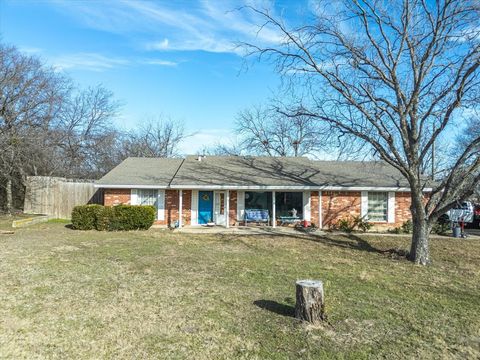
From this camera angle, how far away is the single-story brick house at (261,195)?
17.7 meters

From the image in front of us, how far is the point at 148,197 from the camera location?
18.3 meters

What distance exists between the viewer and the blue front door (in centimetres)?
1853

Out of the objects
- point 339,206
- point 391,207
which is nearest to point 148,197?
point 339,206

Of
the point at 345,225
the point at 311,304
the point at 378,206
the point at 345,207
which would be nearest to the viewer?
the point at 311,304

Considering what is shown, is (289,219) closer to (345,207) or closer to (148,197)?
(345,207)

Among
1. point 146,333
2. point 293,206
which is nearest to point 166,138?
point 293,206

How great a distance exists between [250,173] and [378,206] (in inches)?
264

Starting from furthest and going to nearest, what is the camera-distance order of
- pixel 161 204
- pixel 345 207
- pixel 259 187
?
pixel 345 207
pixel 161 204
pixel 259 187

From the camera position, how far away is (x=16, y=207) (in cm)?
2334

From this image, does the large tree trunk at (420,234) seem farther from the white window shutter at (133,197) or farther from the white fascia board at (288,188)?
the white window shutter at (133,197)

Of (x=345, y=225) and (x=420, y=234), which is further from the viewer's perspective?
Result: (x=345, y=225)

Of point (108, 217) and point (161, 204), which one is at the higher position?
point (161, 204)

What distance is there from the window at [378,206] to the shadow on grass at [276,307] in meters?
13.1

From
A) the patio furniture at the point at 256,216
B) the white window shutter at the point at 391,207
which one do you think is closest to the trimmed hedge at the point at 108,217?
the patio furniture at the point at 256,216
